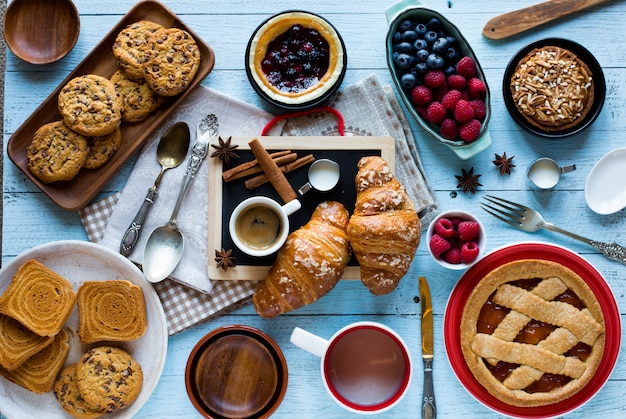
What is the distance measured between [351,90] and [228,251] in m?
0.70

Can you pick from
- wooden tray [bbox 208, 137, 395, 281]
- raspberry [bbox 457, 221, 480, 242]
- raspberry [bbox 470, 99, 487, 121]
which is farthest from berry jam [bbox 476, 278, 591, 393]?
raspberry [bbox 470, 99, 487, 121]


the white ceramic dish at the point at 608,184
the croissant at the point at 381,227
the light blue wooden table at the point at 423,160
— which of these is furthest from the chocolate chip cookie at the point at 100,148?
the white ceramic dish at the point at 608,184

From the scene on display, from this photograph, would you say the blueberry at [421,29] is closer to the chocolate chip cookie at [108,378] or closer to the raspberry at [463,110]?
the raspberry at [463,110]

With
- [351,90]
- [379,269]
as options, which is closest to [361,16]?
[351,90]

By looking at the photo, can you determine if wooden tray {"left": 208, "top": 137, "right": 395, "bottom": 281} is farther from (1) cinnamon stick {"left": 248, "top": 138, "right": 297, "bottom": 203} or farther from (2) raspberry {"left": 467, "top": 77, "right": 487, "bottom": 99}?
(2) raspberry {"left": 467, "top": 77, "right": 487, "bottom": 99}

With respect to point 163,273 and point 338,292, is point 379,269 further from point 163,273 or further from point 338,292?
point 163,273

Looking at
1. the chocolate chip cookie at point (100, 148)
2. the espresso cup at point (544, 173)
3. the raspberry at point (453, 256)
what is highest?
the chocolate chip cookie at point (100, 148)

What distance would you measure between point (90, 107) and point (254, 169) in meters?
0.56

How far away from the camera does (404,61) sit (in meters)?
2.10

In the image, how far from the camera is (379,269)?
201cm

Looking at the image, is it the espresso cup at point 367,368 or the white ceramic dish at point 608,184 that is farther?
the white ceramic dish at point 608,184

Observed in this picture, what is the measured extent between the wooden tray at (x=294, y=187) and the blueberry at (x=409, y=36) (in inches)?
13.3

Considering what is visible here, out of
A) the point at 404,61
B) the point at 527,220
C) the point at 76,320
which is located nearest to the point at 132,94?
the point at 76,320

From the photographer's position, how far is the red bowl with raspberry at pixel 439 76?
2092 millimetres
